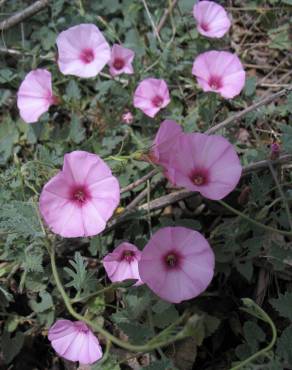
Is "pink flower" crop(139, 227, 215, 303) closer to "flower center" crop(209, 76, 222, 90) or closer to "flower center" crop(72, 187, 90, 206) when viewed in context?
"flower center" crop(72, 187, 90, 206)

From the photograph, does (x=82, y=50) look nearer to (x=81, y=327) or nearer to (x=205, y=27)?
(x=205, y=27)

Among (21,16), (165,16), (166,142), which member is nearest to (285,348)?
(166,142)

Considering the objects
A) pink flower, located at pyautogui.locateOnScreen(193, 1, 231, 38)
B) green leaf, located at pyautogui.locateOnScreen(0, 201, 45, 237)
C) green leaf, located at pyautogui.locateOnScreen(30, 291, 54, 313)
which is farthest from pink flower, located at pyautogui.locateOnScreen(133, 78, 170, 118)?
green leaf, located at pyautogui.locateOnScreen(30, 291, 54, 313)

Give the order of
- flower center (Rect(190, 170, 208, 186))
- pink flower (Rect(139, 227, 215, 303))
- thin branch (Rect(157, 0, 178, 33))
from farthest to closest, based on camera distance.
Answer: thin branch (Rect(157, 0, 178, 33)) → flower center (Rect(190, 170, 208, 186)) → pink flower (Rect(139, 227, 215, 303))

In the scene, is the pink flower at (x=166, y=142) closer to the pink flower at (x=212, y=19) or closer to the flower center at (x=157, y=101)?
the flower center at (x=157, y=101)

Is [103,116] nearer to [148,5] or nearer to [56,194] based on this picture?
[148,5]

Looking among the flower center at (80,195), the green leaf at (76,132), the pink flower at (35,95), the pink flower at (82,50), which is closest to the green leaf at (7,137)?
the pink flower at (35,95)
